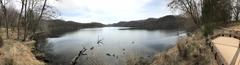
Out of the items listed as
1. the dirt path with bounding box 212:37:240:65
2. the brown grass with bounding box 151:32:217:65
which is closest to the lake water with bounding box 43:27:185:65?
the brown grass with bounding box 151:32:217:65

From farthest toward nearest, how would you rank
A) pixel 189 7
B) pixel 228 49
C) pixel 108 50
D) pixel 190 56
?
1. pixel 189 7
2. pixel 108 50
3. pixel 228 49
4. pixel 190 56

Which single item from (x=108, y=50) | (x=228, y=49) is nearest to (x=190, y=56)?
(x=228, y=49)

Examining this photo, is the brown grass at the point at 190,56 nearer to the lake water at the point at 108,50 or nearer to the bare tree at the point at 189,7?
the lake water at the point at 108,50

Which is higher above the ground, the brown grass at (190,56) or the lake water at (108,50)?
the brown grass at (190,56)

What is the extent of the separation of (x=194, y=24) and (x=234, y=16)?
20830 mm

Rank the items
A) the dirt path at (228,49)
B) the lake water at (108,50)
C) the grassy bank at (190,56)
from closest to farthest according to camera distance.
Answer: the dirt path at (228,49) < the grassy bank at (190,56) < the lake water at (108,50)

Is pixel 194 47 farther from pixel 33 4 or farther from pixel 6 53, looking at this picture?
pixel 33 4

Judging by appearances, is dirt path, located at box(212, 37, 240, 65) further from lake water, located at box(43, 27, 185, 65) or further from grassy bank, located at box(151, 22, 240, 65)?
lake water, located at box(43, 27, 185, 65)

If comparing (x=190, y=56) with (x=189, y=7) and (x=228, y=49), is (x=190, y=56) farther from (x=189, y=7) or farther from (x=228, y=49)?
(x=189, y=7)

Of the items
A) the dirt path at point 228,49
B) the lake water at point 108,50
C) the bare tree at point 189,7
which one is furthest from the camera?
the bare tree at point 189,7

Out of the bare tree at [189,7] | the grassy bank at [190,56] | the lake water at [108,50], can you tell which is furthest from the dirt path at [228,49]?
the bare tree at [189,7]

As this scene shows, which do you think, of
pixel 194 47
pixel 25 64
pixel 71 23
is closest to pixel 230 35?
pixel 194 47

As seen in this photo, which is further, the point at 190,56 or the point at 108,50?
the point at 108,50

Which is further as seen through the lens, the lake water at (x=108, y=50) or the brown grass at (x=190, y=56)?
the lake water at (x=108, y=50)
